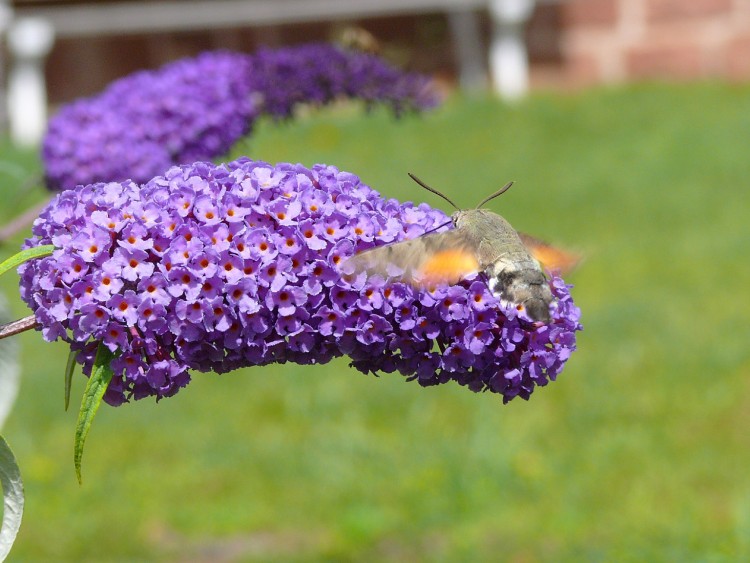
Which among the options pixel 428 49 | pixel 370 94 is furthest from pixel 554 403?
pixel 428 49

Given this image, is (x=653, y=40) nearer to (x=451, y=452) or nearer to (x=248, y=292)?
(x=451, y=452)

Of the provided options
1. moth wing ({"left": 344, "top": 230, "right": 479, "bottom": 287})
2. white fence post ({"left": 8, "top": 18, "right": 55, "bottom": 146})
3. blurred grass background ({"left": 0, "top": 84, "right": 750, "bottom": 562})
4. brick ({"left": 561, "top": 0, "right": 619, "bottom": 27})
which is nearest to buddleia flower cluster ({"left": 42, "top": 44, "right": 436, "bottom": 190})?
blurred grass background ({"left": 0, "top": 84, "right": 750, "bottom": 562})

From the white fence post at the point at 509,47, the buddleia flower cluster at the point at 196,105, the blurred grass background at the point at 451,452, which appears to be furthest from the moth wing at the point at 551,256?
the white fence post at the point at 509,47

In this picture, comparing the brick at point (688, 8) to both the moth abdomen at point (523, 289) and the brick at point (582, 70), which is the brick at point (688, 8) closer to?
the brick at point (582, 70)

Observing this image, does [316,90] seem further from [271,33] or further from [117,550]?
[271,33]

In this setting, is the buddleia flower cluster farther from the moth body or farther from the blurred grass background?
the moth body

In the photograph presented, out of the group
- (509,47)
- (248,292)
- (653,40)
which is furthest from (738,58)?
(248,292)
